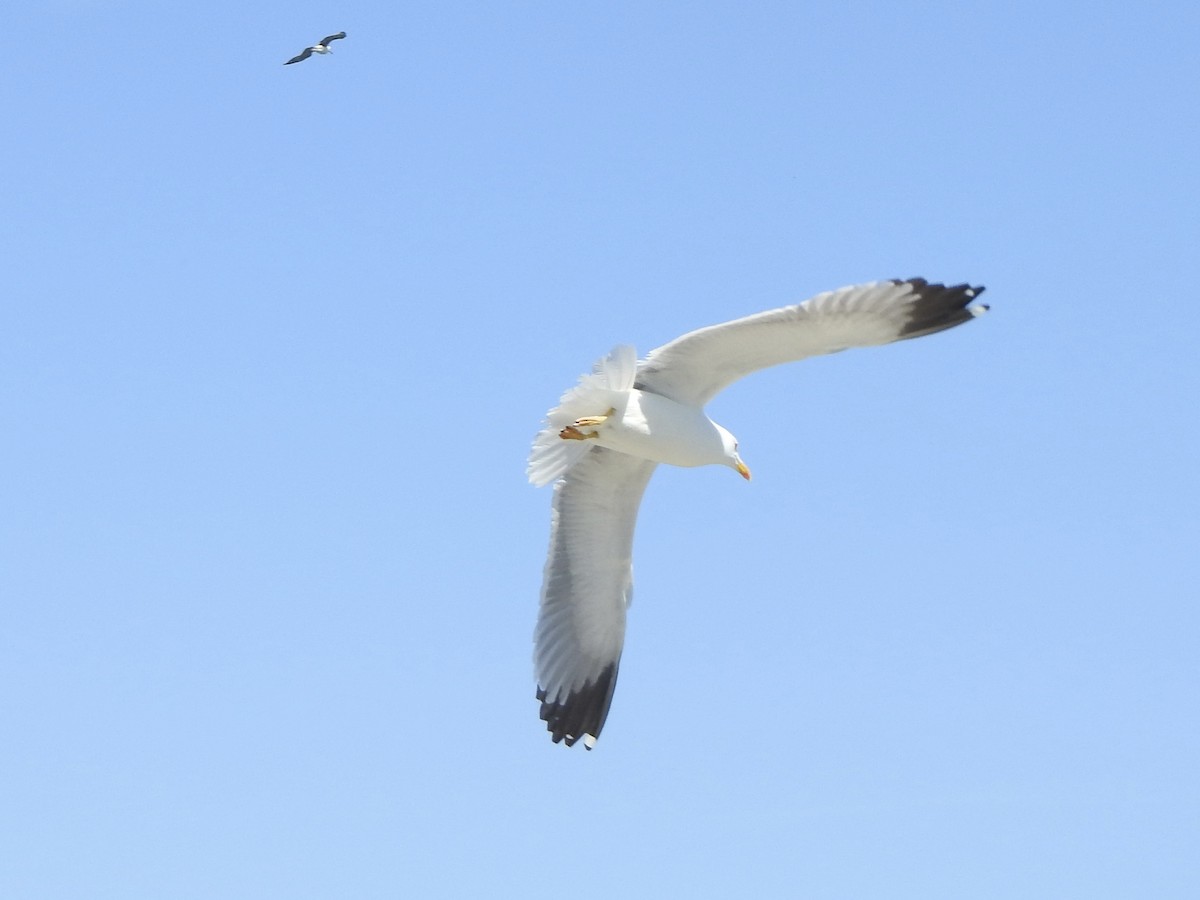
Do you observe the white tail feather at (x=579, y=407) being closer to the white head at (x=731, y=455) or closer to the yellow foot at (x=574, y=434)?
the yellow foot at (x=574, y=434)

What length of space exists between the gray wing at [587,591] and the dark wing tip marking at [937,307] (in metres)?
2.21

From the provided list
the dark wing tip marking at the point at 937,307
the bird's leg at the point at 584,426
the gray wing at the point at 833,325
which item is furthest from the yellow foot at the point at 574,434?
the dark wing tip marking at the point at 937,307

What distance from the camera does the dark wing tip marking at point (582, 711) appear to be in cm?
1188

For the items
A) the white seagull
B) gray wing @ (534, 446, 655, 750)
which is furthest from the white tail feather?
gray wing @ (534, 446, 655, 750)

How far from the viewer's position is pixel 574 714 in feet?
39.3

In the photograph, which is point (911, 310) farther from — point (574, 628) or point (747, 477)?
point (574, 628)

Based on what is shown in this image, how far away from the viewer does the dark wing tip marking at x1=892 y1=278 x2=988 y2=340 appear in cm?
945

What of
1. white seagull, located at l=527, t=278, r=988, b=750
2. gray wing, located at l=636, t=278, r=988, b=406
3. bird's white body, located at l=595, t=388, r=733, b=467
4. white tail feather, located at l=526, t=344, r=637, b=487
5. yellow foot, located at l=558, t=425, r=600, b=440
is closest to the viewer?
gray wing, located at l=636, t=278, r=988, b=406

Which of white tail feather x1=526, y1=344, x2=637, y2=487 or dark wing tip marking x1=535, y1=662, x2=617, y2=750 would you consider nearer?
white tail feather x1=526, y1=344, x2=637, y2=487

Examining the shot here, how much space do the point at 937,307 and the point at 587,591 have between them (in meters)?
3.15

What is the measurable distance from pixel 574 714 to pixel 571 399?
2.63 meters

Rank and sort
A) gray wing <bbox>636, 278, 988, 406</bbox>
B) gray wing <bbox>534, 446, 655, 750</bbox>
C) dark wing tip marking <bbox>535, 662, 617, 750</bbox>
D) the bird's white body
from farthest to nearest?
dark wing tip marking <bbox>535, 662, 617, 750</bbox> < gray wing <bbox>534, 446, 655, 750</bbox> < the bird's white body < gray wing <bbox>636, 278, 988, 406</bbox>

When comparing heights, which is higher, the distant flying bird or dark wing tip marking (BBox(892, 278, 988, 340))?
the distant flying bird

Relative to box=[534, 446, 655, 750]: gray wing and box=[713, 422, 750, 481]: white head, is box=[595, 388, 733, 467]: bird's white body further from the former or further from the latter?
box=[534, 446, 655, 750]: gray wing
